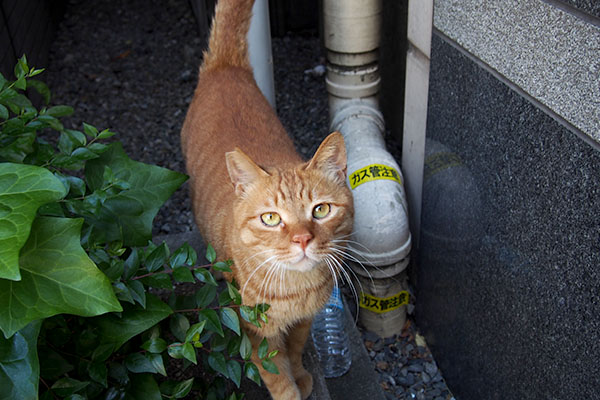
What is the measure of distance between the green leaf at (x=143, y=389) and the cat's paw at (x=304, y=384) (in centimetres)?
84

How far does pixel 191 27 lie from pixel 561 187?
5002 millimetres

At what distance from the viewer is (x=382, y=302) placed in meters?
3.08

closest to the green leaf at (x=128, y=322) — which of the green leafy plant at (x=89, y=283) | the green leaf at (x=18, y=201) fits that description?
the green leafy plant at (x=89, y=283)

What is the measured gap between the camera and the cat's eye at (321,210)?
199 cm

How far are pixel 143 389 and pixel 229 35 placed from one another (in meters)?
1.83

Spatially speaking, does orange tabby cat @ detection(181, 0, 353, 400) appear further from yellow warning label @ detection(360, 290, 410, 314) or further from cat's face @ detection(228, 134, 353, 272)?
yellow warning label @ detection(360, 290, 410, 314)

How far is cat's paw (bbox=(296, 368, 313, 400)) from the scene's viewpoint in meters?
2.30

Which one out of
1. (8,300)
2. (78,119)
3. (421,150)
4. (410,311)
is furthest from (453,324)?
(78,119)

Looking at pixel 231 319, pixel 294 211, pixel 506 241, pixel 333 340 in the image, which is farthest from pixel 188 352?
pixel 333 340

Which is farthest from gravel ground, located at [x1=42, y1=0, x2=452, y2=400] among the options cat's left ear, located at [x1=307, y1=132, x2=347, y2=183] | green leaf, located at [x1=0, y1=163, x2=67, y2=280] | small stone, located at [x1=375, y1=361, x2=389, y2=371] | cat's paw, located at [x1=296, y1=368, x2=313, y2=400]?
green leaf, located at [x1=0, y1=163, x2=67, y2=280]

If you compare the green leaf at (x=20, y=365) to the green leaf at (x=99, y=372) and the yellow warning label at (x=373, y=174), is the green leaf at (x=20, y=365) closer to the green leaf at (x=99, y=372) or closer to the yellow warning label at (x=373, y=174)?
the green leaf at (x=99, y=372)

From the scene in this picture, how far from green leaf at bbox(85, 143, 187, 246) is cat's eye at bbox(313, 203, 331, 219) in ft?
1.50

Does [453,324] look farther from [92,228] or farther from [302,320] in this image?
[92,228]

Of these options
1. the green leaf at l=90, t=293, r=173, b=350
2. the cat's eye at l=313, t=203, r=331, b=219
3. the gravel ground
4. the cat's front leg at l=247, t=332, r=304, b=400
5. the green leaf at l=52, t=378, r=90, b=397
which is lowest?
the gravel ground
